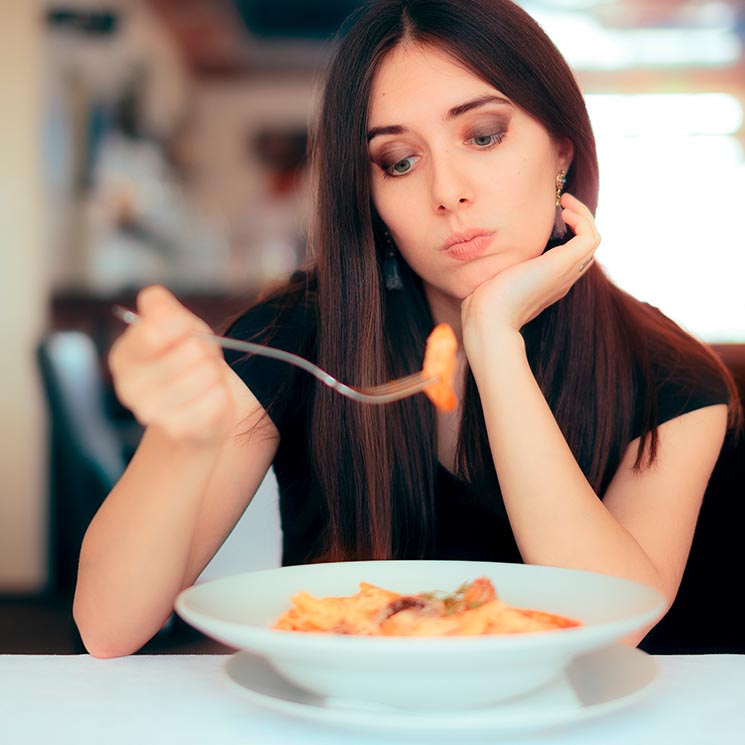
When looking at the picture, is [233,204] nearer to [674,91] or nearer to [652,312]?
[674,91]

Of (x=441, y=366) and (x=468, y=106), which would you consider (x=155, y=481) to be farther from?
(x=468, y=106)

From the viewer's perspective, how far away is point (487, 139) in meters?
1.19

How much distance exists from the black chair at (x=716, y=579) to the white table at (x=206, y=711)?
0.61 m

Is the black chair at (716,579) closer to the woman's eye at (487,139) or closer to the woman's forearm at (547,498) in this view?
the woman's forearm at (547,498)

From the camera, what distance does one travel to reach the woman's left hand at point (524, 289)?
1104 mm

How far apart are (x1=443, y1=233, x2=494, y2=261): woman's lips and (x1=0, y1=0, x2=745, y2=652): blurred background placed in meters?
0.39

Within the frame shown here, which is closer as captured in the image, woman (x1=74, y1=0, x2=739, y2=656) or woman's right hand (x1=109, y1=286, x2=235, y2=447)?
woman's right hand (x1=109, y1=286, x2=235, y2=447)

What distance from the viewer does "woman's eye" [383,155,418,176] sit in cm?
122

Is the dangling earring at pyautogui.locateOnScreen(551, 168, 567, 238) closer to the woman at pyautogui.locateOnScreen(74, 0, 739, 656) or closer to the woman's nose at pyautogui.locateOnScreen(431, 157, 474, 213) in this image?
the woman at pyautogui.locateOnScreen(74, 0, 739, 656)

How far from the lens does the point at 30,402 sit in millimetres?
3805

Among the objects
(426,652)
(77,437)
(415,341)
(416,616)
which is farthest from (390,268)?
(77,437)

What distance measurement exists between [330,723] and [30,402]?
11.4ft

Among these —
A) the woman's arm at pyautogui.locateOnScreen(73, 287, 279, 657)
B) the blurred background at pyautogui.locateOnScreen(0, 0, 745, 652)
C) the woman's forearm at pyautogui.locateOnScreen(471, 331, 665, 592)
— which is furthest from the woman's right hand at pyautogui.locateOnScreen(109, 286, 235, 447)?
the blurred background at pyautogui.locateOnScreen(0, 0, 745, 652)

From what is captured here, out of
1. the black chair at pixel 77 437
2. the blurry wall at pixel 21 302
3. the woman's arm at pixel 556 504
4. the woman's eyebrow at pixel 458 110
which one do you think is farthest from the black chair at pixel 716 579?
the blurry wall at pixel 21 302
